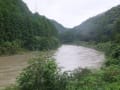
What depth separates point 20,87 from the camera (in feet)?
41.3

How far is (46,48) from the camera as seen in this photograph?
72938 millimetres

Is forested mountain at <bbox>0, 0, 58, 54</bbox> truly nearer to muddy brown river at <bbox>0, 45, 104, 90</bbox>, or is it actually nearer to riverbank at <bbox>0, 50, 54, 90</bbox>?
muddy brown river at <bbox>0, 45, 104, 90</bbox>

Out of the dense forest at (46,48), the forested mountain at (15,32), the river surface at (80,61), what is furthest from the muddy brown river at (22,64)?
the forested mountain at (15,32)

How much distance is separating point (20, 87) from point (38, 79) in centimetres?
139

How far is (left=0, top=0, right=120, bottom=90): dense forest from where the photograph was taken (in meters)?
11.7

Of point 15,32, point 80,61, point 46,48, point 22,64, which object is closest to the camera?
point 22,64

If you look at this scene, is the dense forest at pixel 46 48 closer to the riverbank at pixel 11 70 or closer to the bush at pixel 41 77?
the bush at pixel 41 77

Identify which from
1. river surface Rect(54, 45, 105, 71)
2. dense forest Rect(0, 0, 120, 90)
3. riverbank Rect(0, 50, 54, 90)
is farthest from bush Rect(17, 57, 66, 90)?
river surface Rect(54, 45, 105, 71)

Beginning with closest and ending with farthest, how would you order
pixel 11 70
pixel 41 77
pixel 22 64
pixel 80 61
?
pixel 41 77, pixel 11 70, pixel 22 64, pixel 80 61

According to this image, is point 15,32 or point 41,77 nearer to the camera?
point 41,77

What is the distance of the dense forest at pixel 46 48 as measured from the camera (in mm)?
11719

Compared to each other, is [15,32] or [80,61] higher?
[15,32]

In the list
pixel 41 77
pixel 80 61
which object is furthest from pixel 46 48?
pixel 41 77

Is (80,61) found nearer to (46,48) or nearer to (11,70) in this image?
(11,70)
